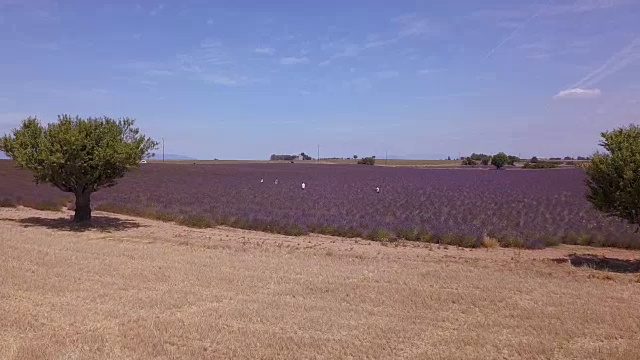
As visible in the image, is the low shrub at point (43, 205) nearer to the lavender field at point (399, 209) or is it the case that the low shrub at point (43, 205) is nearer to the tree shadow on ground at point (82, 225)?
the lavender field at point (399, 209)

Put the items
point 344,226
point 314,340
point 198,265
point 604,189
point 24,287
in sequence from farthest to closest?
point 344,226 < point 604,189 < point 198,265 < point 24,287 < point 314,340

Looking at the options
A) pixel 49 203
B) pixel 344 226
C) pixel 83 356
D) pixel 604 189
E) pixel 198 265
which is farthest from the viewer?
pixel 49 203

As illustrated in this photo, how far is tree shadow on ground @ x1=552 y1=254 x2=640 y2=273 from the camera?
611 inches

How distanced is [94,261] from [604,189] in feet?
45.8

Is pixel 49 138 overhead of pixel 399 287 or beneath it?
overhead

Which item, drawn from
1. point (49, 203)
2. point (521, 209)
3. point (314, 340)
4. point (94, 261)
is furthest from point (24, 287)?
point (521, 209)

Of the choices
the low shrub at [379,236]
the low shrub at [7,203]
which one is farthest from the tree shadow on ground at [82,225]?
the low shrub at [379,236]

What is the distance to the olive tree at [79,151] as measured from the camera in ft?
70.4

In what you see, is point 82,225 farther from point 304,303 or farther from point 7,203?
point 304,303

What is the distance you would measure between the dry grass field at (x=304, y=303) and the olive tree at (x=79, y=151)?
4.35 meters

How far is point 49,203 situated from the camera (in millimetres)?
30500

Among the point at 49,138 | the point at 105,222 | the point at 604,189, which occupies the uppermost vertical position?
the point at 49,138

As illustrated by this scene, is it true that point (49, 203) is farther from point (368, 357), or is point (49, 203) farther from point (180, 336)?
point (368, 357)

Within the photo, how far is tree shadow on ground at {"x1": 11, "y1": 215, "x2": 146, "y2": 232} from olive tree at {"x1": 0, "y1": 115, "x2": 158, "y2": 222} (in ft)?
2.48
